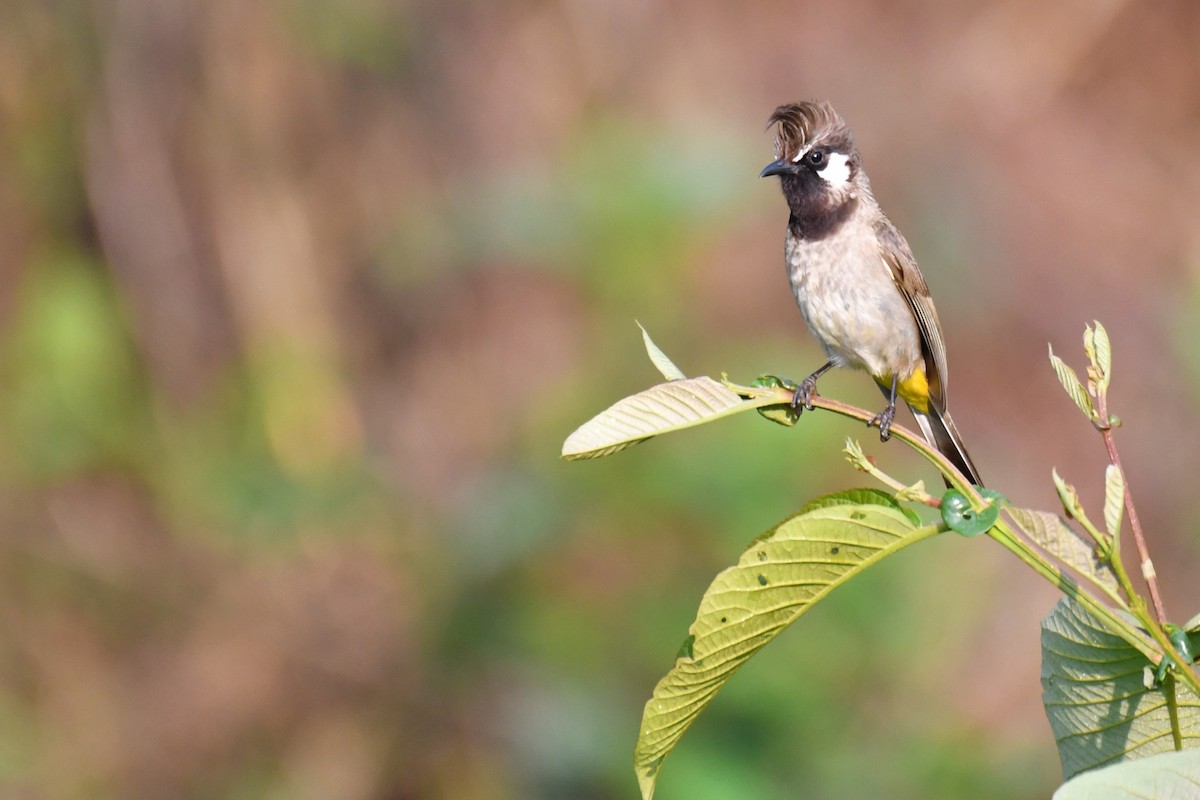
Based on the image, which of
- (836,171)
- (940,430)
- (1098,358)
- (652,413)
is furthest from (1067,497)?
(940,430)

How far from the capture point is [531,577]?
5410mm

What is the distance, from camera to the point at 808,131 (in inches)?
130

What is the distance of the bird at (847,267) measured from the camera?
11.1 ft

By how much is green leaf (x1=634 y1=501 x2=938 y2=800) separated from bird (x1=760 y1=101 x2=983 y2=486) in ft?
6.60

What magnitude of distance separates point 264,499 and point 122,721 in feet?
3.95

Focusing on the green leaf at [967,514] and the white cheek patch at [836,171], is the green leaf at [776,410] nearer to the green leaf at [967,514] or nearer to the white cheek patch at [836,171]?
the green leaf at [967,514]

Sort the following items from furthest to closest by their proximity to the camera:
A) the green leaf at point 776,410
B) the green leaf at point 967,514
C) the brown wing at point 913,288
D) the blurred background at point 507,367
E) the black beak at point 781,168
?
the blurred background at point 507,367
the brown wing at point 913,288
the black beak at point 781,168
the green leaf at point 776,410
the green leaf at point 967,514

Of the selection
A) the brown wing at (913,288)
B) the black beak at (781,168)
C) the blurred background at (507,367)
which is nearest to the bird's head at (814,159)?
A: the black beak at (781,168)

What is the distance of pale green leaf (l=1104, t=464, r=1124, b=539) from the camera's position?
1.30 metres

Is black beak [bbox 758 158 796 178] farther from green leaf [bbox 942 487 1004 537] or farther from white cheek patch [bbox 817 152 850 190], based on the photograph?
green leaf [bbox 942 487 1004 537]

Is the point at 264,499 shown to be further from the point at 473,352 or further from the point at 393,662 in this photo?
the point at 473,352

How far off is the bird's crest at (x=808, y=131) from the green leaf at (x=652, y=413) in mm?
1768

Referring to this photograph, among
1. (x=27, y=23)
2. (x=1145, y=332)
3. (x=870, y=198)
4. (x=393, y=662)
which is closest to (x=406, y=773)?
(x=393, y=662)

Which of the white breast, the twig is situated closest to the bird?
the white breast
